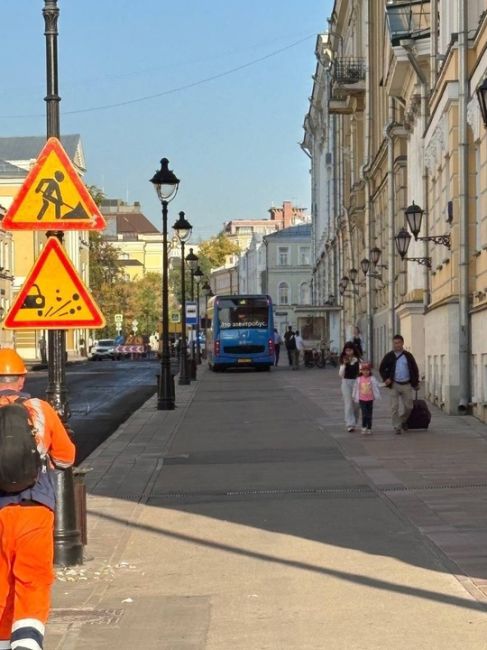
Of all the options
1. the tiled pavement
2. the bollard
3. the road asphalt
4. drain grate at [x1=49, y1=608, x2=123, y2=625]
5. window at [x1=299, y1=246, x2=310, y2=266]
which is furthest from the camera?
window at [x1=299, y1=246, x2=310, y2=266]

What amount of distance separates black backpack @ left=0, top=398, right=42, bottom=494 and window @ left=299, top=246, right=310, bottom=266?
14072cm

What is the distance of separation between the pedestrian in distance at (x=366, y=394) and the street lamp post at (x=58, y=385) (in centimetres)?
1172

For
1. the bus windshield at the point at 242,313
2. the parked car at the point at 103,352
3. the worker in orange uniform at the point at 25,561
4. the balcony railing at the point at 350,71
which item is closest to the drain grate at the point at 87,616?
the worker in orange uniform at the point at 25,561

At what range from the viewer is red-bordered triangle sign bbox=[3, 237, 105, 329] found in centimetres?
982

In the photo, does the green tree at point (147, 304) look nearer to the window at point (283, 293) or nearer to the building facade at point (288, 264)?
the building facade at point (288, 264)

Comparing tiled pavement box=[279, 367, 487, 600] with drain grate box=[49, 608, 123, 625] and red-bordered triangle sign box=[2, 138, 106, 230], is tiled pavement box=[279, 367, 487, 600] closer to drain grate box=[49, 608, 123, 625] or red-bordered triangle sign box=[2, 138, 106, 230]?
drain grate box=[49, 608, 123, 625]

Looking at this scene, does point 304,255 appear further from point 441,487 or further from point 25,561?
point 25,561

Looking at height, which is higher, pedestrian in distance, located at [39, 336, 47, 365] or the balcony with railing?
the balcony with railing

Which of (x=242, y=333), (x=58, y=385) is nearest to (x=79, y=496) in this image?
(x=58, y=385)

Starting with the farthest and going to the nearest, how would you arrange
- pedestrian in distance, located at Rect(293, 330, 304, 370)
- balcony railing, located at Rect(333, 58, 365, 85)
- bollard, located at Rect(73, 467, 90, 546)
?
1. pedestrian in distance, located at Rect(293, 330, 304, 370)
2. balcony railing, located at Rect(333, 58, 365, 85)
3. bollard, located at Rect(73, 467, 90, 546)

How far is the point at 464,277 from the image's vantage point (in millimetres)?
24625

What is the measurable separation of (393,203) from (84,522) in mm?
32389

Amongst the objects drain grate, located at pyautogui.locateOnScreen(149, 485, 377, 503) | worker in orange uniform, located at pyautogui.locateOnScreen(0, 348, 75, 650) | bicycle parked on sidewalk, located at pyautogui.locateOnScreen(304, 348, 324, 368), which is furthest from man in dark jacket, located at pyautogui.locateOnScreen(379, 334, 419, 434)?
bicycle parked on sidewalk, located at pyautogui.locateOnScreen(304, 348, 324, 368)

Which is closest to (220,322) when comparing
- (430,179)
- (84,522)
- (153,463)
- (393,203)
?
(393,203)
